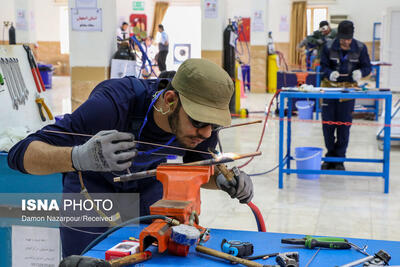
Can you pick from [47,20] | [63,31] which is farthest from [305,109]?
[47,20]

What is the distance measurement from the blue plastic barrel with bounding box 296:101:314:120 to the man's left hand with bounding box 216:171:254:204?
22.9ft

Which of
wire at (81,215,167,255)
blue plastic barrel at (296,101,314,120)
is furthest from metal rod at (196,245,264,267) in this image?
blue plastic barrel at (296,101,314,120)

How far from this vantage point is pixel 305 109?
879 cm

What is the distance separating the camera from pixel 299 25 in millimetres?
17000

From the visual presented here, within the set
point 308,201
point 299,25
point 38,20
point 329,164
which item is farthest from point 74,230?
point 38,20

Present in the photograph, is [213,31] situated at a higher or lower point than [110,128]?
higher

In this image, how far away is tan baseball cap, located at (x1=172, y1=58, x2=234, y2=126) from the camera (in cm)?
172

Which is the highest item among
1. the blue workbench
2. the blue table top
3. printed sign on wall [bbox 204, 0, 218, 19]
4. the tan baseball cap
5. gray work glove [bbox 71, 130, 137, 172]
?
printed sign on wall [bbox 204, 0, 218, 19]

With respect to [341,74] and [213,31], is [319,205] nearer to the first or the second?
[341,74]

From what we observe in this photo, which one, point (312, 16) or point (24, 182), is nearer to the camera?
point (24, 182)

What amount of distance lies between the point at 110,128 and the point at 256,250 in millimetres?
715

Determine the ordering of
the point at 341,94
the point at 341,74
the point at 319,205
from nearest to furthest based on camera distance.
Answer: the point at 319,205 < the point at 341,94 < the point at 341,74

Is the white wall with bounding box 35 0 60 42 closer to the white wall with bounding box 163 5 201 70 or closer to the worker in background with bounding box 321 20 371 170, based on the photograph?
the white wall with bounding box 163 5 201 70

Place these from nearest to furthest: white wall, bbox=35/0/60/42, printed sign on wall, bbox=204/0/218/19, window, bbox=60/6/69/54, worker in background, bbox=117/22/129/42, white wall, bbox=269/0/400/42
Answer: worker in background, bbox=117/22/129/42, printed sign on wall, bbox=204/0/218/19, white wall, bbox=269/0/400/42, white wall, bbox=35/0/60/42, window, bbox=60/6/69/54
